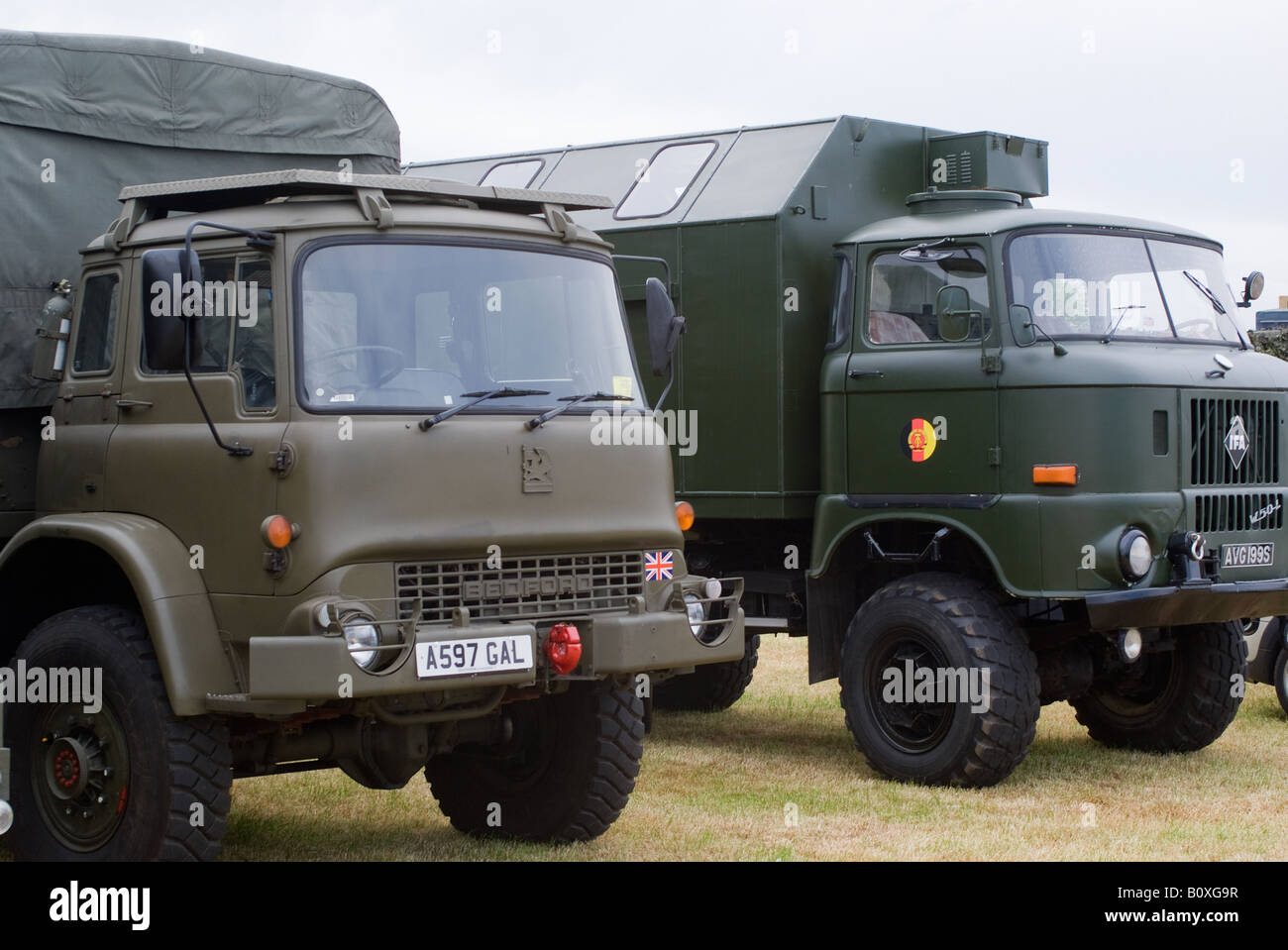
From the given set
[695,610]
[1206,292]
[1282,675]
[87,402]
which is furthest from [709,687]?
[87,402]

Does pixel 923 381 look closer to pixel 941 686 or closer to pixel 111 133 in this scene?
pixel 941 686

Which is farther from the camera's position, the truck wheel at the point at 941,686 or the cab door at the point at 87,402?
the truck wheel at the point at 941,686

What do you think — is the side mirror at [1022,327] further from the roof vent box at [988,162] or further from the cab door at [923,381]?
the roof vent box at [988,162]

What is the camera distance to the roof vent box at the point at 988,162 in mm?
10961

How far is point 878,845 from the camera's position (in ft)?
26.9

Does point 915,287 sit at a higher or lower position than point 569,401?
higher

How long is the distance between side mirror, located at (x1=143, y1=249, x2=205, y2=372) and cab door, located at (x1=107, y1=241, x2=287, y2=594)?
5cm

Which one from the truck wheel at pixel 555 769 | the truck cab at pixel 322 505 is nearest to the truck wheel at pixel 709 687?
the truck wheel at pixel 555 769

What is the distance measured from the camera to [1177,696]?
10.6m

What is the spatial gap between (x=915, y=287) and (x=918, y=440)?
0.94 m

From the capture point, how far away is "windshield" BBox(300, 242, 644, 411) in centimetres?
663

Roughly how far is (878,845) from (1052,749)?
3.05 metres

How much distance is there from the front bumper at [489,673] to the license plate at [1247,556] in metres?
3.48

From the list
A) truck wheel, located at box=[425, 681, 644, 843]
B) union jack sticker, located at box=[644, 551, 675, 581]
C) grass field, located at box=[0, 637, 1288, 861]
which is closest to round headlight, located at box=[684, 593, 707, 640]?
union jack sticker, located at box=[644, 551, 675, 581]
